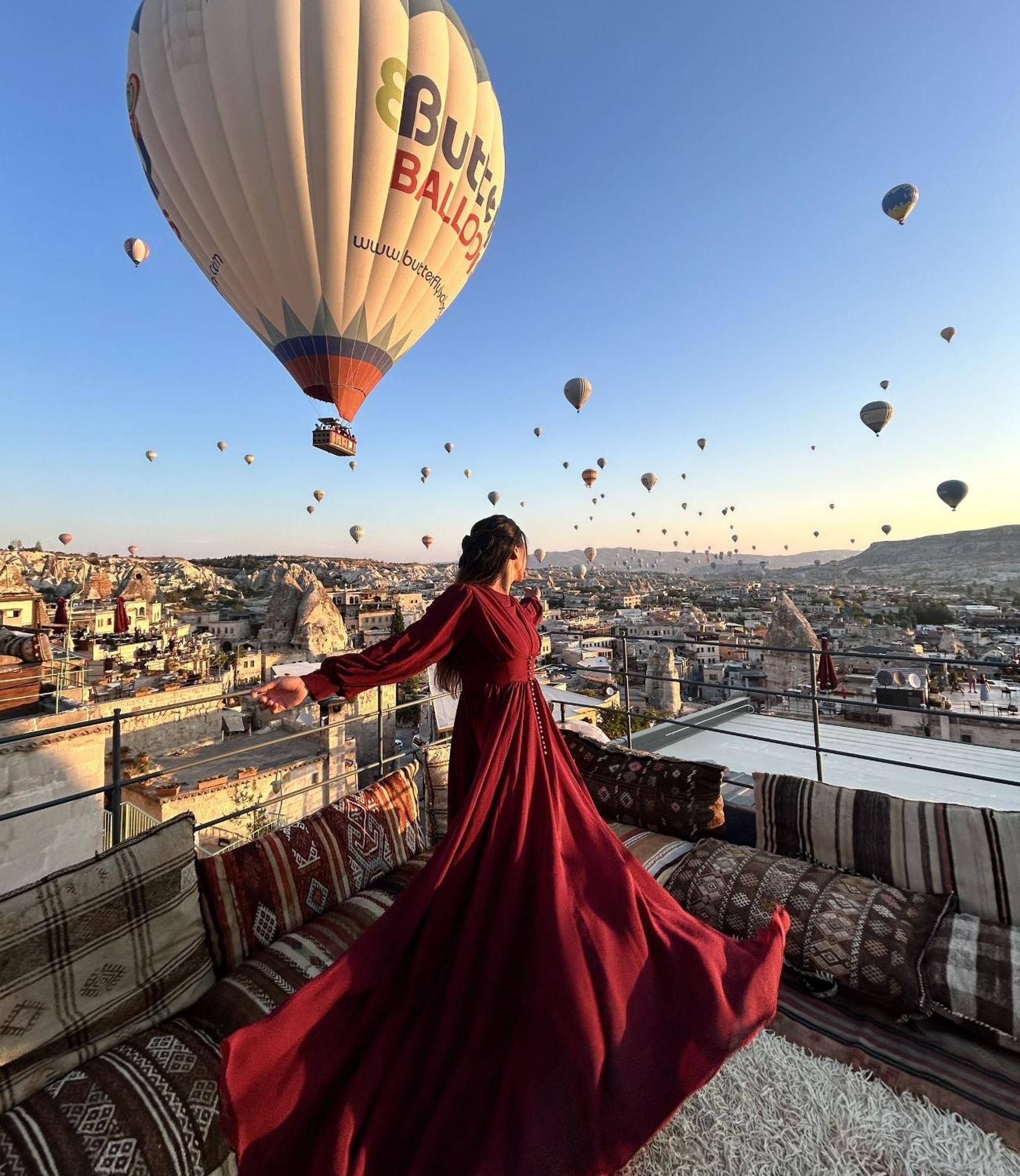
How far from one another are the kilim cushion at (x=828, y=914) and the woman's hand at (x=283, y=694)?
1481mm

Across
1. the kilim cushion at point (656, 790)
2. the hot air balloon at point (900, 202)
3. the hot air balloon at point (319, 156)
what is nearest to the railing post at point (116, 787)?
the kilim cushion at point (656, 790)

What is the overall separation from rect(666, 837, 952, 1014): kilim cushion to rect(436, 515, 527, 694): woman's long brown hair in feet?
3.72

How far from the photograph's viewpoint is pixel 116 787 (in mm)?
1871

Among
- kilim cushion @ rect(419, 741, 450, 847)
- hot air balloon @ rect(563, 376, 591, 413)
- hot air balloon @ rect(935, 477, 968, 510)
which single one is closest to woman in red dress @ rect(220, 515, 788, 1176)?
kilim cushion @ rect(419, 741, 450, 847)

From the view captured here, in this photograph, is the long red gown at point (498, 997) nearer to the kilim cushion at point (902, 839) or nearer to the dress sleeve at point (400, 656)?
the dress sleeve at point (400, 656)

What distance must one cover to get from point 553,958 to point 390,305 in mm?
7789

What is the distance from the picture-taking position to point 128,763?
10086mm

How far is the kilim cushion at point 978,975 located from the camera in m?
1.34

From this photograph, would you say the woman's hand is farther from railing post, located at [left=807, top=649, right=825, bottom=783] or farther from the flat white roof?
railing post, located at [left=807, top=649, right=825, bottom=783]

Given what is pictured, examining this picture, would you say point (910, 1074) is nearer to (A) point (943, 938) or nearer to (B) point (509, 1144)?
(A) point (943, 938)

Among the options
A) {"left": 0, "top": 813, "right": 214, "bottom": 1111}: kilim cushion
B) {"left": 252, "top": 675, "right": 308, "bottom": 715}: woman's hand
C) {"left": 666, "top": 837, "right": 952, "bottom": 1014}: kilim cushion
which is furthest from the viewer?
{"left": 666, "top": 837, "right": 952, "bottom": 1014}: kilim cushion

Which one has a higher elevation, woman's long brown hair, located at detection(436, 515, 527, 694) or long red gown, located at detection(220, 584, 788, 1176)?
woman's long brown hair, located at detection(436, 515, 527, 694)

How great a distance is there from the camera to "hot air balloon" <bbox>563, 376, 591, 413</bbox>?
14.9m

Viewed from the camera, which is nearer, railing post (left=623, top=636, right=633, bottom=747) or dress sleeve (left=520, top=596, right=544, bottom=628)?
dress sleeve (left=520, top=596, right=544, bottom=628)
